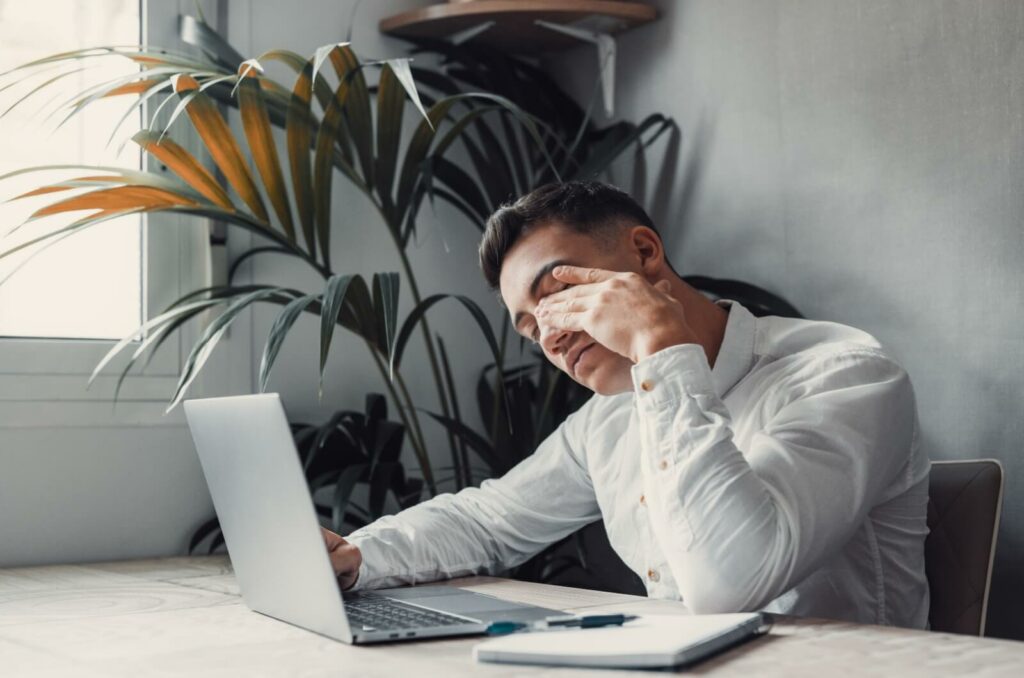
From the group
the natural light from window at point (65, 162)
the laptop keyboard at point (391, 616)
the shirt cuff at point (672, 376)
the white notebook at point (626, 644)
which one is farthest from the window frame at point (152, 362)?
the white notebook at point (626, 644)

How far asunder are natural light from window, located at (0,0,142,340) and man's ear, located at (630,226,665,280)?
1.25 meters

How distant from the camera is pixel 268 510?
1184mm

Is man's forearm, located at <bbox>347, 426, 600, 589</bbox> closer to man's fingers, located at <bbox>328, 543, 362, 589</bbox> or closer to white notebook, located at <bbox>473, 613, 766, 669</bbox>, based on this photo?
man's fingers, located at <bbox>328, 543, 362, 589</bbox>

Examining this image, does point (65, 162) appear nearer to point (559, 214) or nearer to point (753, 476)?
point (559, 214)

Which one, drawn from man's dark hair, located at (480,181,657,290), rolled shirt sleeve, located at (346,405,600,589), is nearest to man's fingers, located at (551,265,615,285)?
man's dark hair, located at (480,181,657,290)

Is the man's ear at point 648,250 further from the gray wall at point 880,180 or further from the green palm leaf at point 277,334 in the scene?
the gray wall at point 880,180

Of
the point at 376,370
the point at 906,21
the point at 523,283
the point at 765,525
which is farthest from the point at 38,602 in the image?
the point at 906,21

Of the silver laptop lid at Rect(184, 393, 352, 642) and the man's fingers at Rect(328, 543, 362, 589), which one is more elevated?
the silver laptop lid at Rect(184, 393, 352, 642)

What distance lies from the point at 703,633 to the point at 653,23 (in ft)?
6.81

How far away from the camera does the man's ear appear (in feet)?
5.53

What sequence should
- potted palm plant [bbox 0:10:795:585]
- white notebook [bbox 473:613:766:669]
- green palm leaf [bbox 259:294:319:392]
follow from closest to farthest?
white notebook [bbox 473:613:766:669] → green palm leaf [bbox 259:294:319:392] → potted palm plant [bbox 0:10:795:585]

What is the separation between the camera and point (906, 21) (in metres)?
2.21

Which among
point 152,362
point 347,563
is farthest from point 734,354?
point 152,362

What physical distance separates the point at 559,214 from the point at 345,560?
1.95 feet
